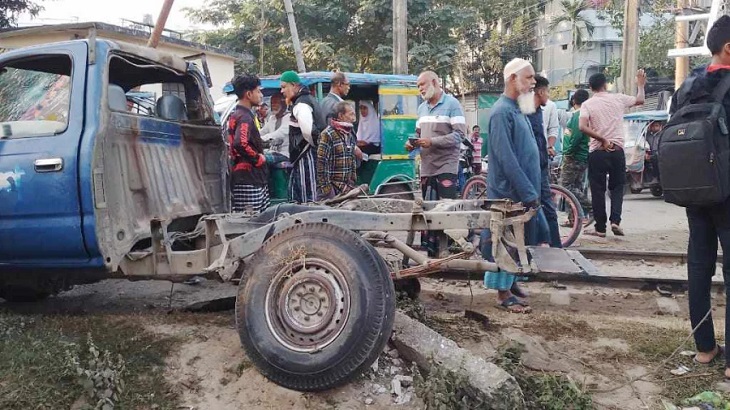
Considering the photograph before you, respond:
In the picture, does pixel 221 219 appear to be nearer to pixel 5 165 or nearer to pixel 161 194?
pixel 161 194

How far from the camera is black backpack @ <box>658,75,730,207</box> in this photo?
3.23 meters

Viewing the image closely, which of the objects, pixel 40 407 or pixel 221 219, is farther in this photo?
pixel 221 219

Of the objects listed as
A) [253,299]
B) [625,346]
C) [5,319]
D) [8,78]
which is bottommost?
[625,346]

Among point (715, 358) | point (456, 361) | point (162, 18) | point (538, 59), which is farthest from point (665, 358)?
point (538, 59)

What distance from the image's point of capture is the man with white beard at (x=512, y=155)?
14.9ft

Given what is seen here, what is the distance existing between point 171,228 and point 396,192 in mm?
2070

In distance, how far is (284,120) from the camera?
6.74m

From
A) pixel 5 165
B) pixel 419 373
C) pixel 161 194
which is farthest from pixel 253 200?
pixel 419 373

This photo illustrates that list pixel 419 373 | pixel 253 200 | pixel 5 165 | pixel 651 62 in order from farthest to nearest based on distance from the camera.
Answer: pixel 651 62 < pixel 253 200 < pixel 5 165 < pixel 419 373

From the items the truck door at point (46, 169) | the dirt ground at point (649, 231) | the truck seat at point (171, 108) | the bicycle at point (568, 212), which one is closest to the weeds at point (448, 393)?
the truck door at point (46, 169)

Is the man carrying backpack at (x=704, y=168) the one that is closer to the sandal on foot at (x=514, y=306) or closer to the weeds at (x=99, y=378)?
the sandal on foot at (x=514, y=306)

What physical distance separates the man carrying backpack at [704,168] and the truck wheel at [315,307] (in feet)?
5.67

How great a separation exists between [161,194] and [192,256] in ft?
2.08

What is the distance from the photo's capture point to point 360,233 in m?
3.73
